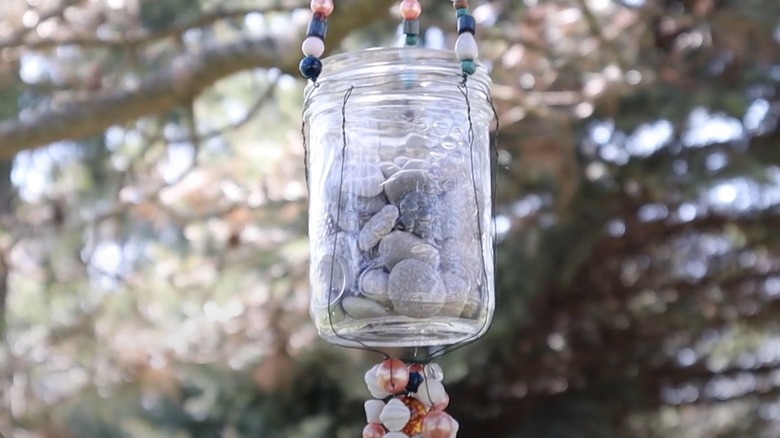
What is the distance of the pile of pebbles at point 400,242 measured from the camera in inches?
34.7

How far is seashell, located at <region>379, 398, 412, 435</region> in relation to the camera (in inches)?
35.0

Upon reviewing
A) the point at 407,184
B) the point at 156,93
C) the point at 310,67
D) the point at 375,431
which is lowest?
the point at 375,431

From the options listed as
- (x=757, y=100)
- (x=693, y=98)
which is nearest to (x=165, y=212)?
(x=693, y=98)

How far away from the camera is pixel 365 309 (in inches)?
34.8

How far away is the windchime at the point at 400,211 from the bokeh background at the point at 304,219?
0.74 m

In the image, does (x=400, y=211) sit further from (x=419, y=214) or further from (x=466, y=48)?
(x=466, y=48)

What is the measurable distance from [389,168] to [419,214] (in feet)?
0.18

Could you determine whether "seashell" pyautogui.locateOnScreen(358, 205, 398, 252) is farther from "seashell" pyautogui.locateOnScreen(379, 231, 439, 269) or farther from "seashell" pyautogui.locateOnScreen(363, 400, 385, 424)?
"seashell" pyautogui.locateOnScreen(363, 400, 385, 424)

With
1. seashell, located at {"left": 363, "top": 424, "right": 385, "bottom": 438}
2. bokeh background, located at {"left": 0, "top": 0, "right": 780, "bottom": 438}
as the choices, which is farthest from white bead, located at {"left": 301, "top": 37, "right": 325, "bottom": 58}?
bokeh background, located at {"left": 0, "top": 0, "right": 780, "bottom": 438}

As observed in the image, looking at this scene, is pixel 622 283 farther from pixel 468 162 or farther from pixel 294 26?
pixel 468 162

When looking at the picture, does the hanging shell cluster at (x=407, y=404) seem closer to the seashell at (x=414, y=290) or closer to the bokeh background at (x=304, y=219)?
the seashell at (x=414, y=290)

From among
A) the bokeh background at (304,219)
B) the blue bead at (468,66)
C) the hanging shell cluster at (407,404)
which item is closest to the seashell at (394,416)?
the hanging shell cluster at (407,404)

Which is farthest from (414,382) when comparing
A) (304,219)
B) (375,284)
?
(304,219)

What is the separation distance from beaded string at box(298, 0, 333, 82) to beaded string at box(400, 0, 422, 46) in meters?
0.07
